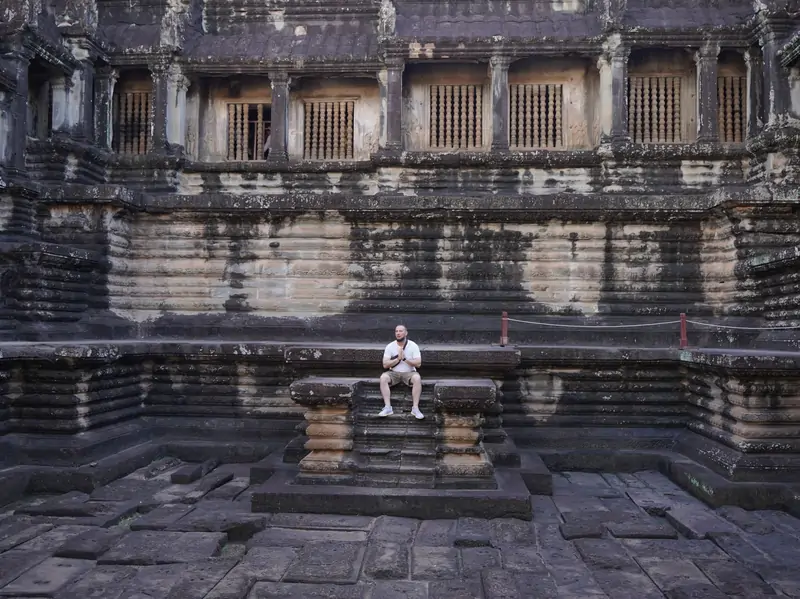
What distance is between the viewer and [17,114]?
1118cm

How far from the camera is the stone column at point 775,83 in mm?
10906

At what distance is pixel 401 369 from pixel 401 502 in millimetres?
1571

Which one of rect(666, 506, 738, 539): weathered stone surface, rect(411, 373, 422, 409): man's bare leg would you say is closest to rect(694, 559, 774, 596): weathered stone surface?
rect(666, 506, 738, 539): weathered stone surface

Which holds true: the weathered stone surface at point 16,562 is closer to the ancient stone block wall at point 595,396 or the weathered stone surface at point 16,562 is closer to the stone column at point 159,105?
the ancient stone block wall at point 595,396

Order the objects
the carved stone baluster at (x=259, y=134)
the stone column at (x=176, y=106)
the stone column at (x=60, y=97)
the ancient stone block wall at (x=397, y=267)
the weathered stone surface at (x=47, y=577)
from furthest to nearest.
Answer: the carved stone baluster at (x=259, y=134), the stone column at (x=176, y=106), the stone column at (x=60, y=97), the ancient stone block wall at (x=397, y=267), the weathered stone surface at (x=47, y=577)

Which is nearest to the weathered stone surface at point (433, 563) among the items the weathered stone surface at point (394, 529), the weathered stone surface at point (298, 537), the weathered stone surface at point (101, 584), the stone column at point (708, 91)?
the weathered stone surface at point (394, 529)

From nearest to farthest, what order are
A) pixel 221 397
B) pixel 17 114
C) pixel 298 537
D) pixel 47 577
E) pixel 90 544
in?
pixel 47 577, pixel 90 544, pixel 298 537, pixel 221 397, pixel 17 114

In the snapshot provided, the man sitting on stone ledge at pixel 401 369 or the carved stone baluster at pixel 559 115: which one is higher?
the carved stone baluster at pixel 559 115

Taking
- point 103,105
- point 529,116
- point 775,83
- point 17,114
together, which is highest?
point 103,105

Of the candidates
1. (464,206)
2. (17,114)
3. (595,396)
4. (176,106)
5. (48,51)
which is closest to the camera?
(595,396)

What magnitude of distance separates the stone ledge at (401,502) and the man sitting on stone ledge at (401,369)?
985 millimetres

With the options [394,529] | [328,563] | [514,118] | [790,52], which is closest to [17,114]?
[514,118]

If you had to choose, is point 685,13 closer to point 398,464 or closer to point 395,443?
point 395,443

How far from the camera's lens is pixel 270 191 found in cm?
1220
